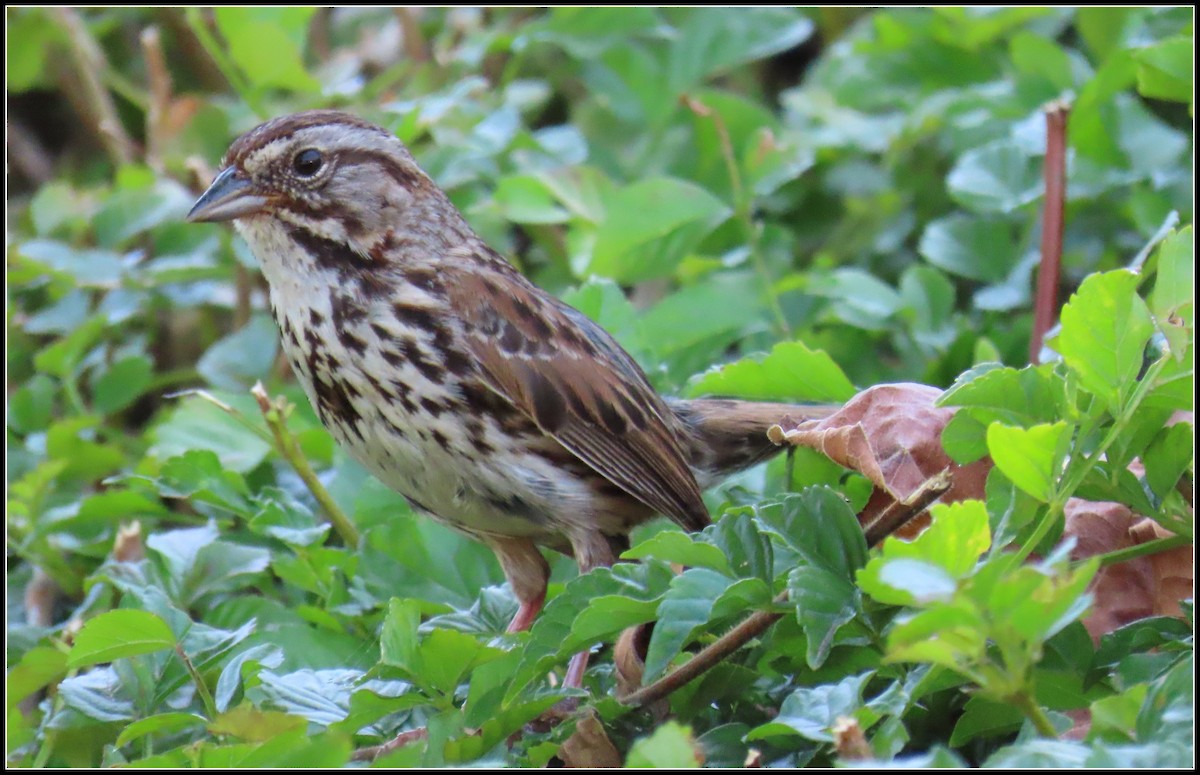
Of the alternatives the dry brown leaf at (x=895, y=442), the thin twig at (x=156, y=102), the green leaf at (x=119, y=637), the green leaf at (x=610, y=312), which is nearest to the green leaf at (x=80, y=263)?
the thin twig at (x=156, y=102)

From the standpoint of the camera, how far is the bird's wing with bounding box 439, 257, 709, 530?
3.38 meters

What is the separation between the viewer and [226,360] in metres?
4.50

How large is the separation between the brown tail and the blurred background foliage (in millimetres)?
74

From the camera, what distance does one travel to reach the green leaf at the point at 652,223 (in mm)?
4094

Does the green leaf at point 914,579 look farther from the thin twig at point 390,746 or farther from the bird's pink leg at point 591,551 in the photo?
the bird's pink leg at point 591,551

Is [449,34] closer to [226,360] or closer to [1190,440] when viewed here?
[226,360]

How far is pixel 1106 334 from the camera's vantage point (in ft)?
6.88

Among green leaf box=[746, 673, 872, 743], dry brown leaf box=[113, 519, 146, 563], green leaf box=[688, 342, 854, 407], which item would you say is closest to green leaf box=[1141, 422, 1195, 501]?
green leaf box=[746, 673, 872, 743]

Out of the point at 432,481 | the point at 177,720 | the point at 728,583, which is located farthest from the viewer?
the point at 432,481

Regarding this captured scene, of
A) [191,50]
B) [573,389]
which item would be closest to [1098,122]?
[573,389]

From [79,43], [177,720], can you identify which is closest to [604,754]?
[177,720]

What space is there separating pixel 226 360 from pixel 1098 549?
9.03ft

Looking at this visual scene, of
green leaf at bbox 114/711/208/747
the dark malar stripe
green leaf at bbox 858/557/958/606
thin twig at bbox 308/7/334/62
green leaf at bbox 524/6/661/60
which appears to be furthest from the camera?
thin twig at bbox 308/7/334/62

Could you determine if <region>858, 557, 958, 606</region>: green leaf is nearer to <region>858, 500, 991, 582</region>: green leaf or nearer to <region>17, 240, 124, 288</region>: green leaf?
<region>858, 500, 991, 582</region>: green leaf
